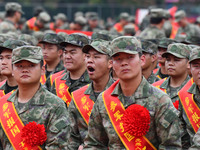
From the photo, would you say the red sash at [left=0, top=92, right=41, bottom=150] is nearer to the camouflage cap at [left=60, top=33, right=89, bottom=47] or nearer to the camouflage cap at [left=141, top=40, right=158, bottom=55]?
the camouflage cap at [left=60, top=33, right=89, bottom=47]

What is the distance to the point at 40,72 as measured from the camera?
6605 millimetres

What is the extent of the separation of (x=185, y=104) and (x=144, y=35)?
7.43 metres

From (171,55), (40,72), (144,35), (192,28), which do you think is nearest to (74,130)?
(40,72)

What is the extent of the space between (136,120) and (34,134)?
1.28 meters

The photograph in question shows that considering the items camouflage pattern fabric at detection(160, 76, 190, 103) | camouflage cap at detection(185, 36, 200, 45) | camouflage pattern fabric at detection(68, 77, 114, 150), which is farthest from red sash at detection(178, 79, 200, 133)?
camouflage cap at detection(185, 36, 200, 45)

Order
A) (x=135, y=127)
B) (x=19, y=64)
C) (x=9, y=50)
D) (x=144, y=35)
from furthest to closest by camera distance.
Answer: (x=144, y=35)
(x=9, y=50)
(x=19, y=64)
(x=135, y=127)

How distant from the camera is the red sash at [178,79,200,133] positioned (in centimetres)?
714

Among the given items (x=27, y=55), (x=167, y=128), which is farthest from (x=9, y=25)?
(x=167, y=128)

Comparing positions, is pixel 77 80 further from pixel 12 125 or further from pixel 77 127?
pixel 12 125

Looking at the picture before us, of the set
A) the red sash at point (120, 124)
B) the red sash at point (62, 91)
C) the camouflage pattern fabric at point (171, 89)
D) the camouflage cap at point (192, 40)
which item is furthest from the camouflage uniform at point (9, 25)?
the red sash at point (120, 124)

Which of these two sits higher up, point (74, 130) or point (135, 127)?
point (135, 127)

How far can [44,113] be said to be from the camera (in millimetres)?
6262

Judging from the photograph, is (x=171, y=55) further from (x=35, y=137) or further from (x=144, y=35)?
(x=144, y=35)

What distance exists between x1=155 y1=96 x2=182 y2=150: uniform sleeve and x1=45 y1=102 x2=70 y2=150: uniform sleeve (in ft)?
4.09
